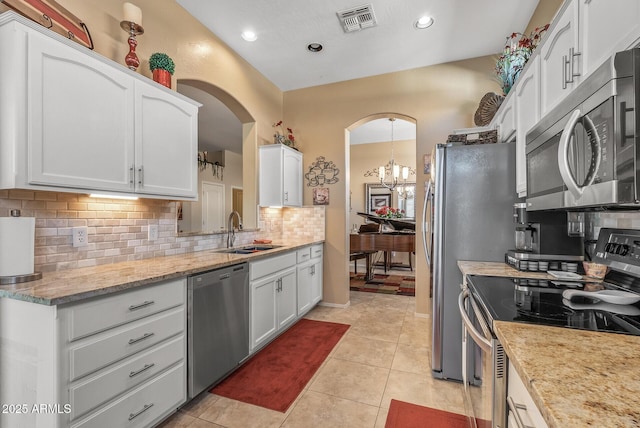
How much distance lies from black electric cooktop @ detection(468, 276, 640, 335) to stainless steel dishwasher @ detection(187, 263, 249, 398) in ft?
4.99

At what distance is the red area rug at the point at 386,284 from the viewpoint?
448 centimetres

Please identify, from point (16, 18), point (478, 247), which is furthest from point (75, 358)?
point (478, 247)

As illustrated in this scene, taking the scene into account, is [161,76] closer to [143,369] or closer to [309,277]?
[143,369]

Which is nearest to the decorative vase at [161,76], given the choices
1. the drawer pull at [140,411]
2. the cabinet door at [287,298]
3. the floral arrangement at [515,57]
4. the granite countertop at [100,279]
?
the granite countertop at [100,279]

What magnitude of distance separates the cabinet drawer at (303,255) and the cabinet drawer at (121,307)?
1554mm

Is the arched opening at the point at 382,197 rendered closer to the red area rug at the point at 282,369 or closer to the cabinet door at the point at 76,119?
the red area rug at the point at 282,369

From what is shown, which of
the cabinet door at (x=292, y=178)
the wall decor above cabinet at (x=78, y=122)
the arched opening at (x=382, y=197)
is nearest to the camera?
the wall decor above cabinet at (x=78, y=122)

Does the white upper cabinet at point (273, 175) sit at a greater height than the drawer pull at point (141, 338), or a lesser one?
greater

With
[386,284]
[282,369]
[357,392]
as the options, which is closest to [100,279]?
[282,369]

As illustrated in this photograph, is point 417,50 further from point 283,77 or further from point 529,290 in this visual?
point 529,290

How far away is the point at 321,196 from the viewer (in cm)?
380

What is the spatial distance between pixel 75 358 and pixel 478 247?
7.62 ft

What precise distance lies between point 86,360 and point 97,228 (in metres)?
0.87

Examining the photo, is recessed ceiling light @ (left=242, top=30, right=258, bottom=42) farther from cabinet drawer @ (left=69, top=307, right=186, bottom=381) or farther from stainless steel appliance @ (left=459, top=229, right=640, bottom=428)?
stainless steel appliance @ (left=459, top=229, right=640, bottom=428)
